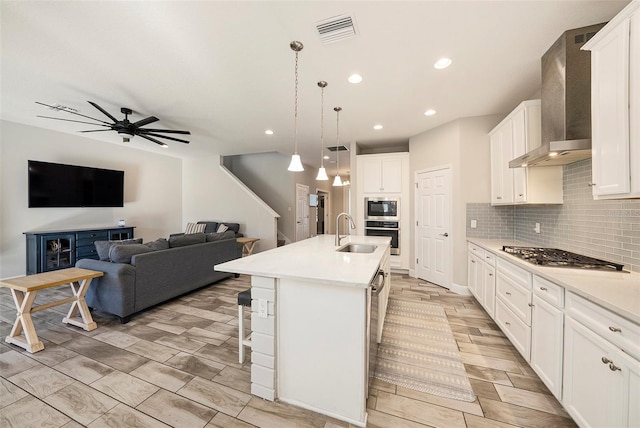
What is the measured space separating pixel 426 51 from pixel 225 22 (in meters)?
1.79

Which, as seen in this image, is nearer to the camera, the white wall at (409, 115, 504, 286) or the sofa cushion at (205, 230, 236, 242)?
the white wall at (409, 115, 504, 286)

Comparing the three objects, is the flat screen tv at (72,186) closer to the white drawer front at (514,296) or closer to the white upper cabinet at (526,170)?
the white drawer front at (514,296)

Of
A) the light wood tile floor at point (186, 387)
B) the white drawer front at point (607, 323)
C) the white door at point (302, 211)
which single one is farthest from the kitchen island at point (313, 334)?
the white door at point (302, 211)

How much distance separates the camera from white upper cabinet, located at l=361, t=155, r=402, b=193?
4848mm

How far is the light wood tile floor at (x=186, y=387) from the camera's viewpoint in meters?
1.51

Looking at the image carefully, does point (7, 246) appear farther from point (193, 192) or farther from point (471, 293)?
point (471, 293)

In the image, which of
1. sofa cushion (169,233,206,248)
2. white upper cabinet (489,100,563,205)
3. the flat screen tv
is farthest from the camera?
the flat screen tv

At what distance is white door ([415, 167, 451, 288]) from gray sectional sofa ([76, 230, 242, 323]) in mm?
3787

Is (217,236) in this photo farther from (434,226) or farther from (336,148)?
(434,226)

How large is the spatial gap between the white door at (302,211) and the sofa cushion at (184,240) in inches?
145

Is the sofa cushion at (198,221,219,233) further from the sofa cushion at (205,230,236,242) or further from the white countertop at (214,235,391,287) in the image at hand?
the white countertop at (214,235,391,287)

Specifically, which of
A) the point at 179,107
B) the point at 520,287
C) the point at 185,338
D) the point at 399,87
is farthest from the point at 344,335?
the point at 179,107

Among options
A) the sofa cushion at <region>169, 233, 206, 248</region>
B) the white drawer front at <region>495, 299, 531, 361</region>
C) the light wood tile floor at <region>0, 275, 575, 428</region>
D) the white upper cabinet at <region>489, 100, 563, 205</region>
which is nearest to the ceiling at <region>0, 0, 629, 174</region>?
the white upper cabinet at <region>489, 100, 563, 205</region>

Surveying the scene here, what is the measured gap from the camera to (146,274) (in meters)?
2.93
